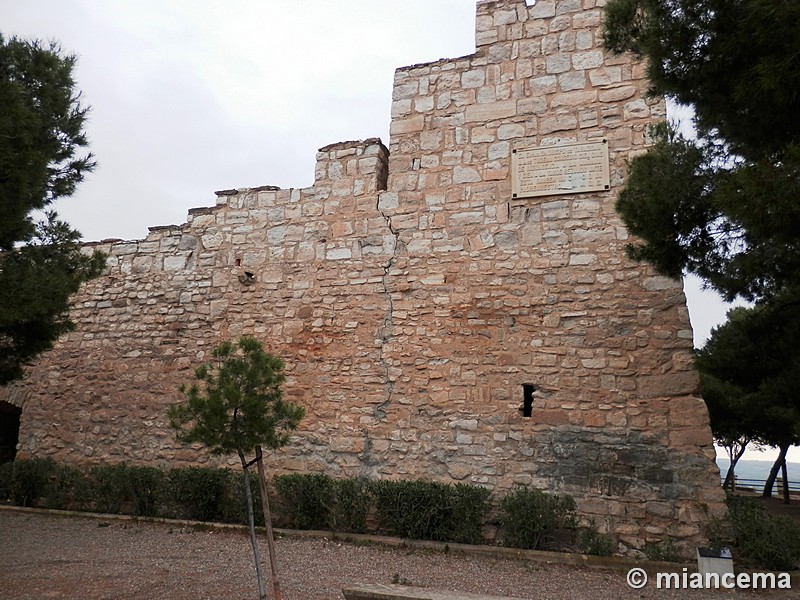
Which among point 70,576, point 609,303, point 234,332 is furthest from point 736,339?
point 70,576

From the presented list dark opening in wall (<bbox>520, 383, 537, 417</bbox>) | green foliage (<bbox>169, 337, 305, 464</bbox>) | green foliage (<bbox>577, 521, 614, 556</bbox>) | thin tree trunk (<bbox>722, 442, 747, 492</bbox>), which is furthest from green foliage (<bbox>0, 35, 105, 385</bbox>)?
thin tree trunk (<bbox>722, 442, 747, 492</bbox>)

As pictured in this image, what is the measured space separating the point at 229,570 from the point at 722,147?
5.65 m

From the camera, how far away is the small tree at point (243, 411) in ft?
13.0

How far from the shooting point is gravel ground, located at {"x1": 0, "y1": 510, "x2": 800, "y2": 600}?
4.66 metres

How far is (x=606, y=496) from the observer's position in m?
6.24

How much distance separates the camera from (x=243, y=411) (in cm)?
402

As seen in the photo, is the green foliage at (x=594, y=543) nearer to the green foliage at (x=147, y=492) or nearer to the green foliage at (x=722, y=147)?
the green foliage at (x=722, y=147)

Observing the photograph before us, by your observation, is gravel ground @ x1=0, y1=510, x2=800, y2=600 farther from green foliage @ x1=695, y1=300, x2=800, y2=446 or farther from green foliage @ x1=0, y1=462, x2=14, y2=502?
green foliage @ x1=695, y1=300, x2=800, y2=446

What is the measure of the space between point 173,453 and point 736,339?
7.07 meters

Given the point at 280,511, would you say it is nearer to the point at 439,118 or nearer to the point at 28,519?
the point at 28,519

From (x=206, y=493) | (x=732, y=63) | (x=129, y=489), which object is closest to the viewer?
(x=732, y=63)

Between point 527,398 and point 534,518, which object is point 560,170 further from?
point 534,518

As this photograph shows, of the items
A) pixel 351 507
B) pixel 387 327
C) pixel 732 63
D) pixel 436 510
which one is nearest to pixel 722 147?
pixel 732 63

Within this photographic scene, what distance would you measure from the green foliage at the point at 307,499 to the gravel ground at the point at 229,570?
1.03 feet
